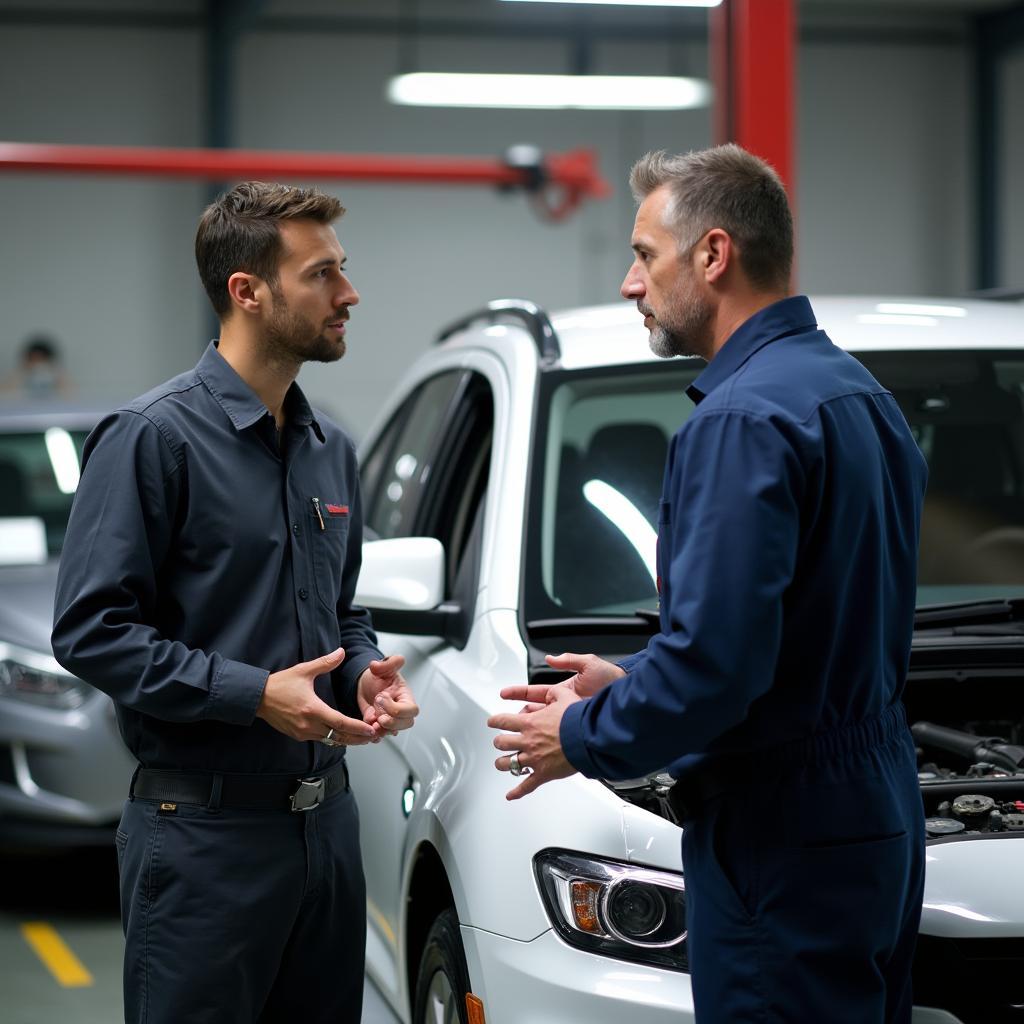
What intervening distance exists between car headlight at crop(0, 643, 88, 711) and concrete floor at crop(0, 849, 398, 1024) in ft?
2.35

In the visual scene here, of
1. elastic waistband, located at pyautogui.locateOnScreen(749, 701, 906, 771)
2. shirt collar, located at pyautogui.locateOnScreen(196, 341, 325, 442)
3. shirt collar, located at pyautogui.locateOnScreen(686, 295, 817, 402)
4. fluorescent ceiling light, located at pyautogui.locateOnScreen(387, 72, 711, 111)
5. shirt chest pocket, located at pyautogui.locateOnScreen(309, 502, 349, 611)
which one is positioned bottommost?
elastic waistband, located at pyautogui.locateOnScreen(749, 701, 906, 771)

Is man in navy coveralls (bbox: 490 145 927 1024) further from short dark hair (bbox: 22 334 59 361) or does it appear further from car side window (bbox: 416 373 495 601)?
short dark hair (bbox: 22 334 59 361)

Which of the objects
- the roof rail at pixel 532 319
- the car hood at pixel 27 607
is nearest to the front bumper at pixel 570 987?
the roof rail at pixel 532 319

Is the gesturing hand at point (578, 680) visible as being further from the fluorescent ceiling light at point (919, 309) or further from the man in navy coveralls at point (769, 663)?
the fluorescent ceiling light at point (919, 309)

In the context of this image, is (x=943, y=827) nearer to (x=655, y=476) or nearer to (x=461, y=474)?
(x=655, y=476)

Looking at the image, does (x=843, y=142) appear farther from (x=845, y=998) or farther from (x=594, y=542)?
(x=845, y=998)

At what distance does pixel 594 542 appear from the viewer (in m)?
2.98

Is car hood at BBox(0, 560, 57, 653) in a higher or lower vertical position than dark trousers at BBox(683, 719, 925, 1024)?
lower

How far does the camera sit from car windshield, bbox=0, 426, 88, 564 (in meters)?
5.80

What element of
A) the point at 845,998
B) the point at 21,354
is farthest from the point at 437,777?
the point at 21,354

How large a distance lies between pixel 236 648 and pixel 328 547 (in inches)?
10.0

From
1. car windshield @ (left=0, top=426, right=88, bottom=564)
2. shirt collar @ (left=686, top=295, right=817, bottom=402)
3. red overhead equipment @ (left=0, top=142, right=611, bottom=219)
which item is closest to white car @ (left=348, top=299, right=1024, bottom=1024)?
shirt collar @ (left=686, top=295, right=817, bottom=402)

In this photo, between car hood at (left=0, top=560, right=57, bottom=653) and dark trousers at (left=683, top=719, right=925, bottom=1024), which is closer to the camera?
dark trousers at (left=683, top=719, right=925, bottom=1024)

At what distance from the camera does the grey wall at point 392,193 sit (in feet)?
49.6
